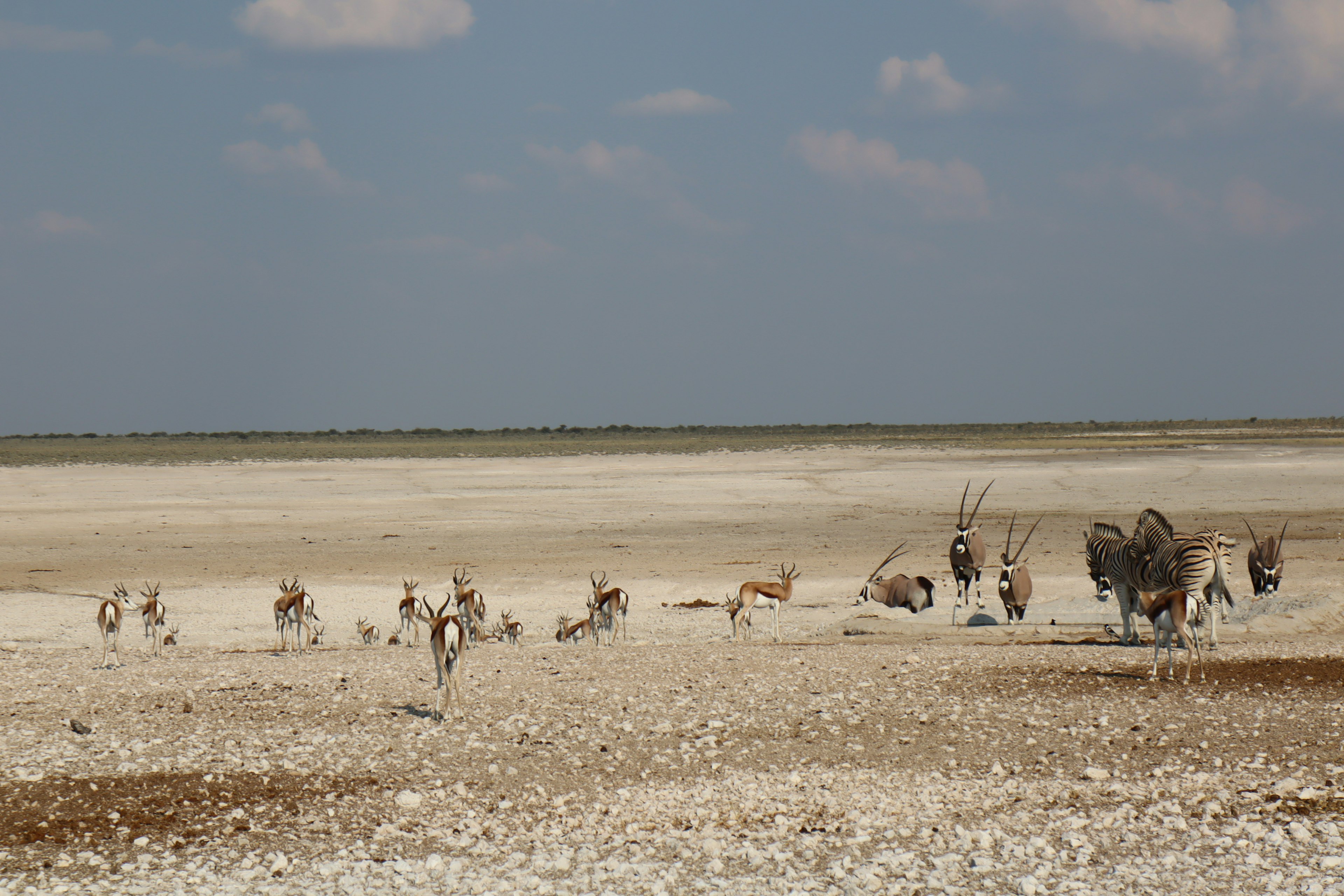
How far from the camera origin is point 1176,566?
1184cm

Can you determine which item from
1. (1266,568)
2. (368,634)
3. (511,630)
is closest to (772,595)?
(511,630)

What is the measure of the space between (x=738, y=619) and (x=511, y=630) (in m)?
3.10

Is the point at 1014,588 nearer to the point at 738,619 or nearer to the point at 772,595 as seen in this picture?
the point at 772,595

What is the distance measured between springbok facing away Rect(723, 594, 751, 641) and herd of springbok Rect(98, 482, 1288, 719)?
0.11 feet

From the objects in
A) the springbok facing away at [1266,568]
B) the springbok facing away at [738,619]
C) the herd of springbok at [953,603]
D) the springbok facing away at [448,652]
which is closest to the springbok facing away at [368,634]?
the herd of springbok at [953,603]

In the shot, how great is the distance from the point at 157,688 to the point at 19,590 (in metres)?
10.9

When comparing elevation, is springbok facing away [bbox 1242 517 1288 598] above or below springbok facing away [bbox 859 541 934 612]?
above

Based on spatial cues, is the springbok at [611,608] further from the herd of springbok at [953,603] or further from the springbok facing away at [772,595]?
the springbok facing away at [772,595]

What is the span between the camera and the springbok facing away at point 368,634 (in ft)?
49.0

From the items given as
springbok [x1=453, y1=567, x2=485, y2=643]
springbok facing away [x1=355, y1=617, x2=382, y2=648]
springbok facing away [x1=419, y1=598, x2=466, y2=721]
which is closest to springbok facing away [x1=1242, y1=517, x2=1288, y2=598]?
springbok [x1=453, y1=567, x2=485, y2=643]

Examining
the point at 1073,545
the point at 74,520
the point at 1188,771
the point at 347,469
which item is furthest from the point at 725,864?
the point at 347,469

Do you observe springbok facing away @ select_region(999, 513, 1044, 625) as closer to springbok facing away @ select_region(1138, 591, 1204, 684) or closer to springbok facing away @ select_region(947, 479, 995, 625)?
springbok facing away @ select_region(947, 479, 995, 625)

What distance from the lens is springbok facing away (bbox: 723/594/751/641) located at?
13734mm

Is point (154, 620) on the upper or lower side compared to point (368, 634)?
upper
